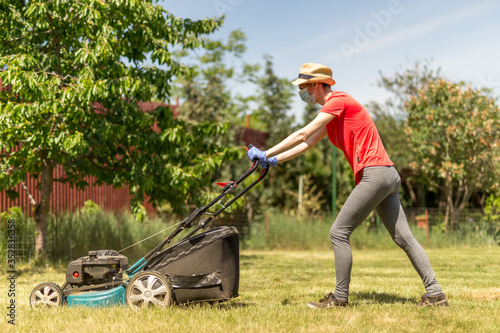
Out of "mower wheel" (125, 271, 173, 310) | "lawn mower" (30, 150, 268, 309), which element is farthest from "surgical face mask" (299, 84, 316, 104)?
"mower wheel" (125, 271, 173, 310)

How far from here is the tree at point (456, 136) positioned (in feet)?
48.4

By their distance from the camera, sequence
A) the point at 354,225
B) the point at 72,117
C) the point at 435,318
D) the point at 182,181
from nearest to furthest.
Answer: the point at 435,318 < the point at 354,225 < the point at 72,117 < the point at 182,181

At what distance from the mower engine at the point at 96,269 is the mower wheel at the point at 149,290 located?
36 cm

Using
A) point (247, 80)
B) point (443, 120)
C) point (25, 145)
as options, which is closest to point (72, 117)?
point (25, 145)

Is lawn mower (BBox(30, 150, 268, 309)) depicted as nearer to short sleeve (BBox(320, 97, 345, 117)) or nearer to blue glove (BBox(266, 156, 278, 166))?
blue glove (BBox(266, 156, 278, 166))

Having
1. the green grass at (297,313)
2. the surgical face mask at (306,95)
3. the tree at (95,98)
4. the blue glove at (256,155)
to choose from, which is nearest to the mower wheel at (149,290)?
the green grass at (297,313)

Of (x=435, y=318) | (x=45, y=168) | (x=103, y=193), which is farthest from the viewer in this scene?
(x=103, y=193)

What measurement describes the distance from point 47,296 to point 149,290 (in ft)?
3.21

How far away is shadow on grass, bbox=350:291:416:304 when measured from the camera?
4992 mm

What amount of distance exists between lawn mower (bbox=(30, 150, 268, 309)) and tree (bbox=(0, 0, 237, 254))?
3368mm

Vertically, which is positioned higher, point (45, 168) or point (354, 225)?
point (45, 168)

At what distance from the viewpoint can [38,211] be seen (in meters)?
9.53

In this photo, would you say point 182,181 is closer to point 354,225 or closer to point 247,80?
point 354,225

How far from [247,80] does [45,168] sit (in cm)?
2453
